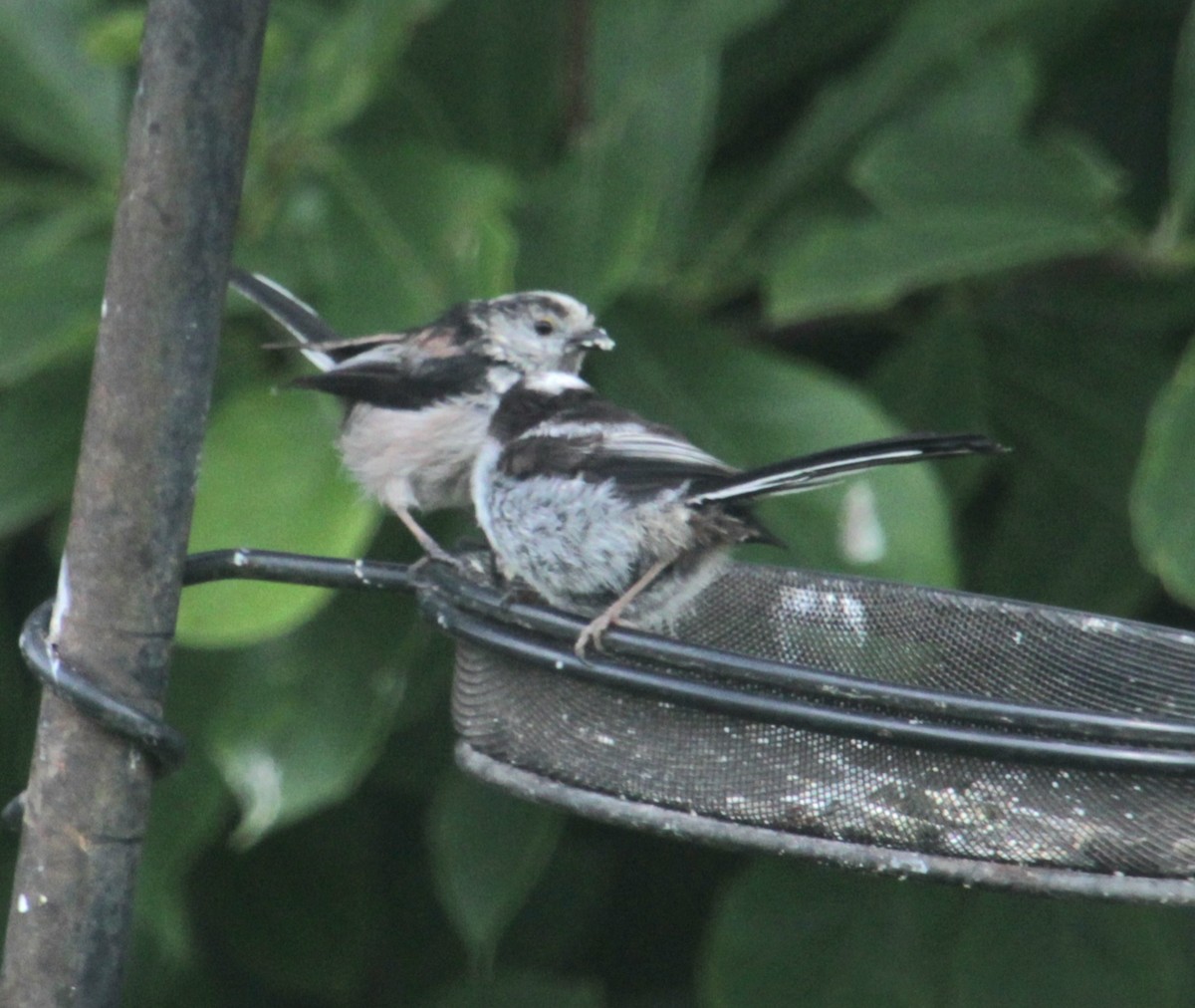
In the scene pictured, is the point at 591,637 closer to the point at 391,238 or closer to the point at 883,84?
the point at 391,238

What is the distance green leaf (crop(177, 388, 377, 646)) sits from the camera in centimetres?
284

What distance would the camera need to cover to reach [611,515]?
2.69m

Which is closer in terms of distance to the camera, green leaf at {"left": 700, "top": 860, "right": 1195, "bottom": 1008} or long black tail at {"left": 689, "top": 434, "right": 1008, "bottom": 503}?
long black tail at {"left": 689, "top": 434, "right": 1008, "bottom": 503}

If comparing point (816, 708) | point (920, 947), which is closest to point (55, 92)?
point (816, 708)

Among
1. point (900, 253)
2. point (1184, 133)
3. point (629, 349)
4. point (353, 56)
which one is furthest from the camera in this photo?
point (629, 349)

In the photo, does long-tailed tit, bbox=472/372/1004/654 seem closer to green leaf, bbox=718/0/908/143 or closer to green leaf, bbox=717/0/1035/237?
green leaf, bbox=717/0/1035/237

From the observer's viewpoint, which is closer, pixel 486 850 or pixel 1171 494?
pixel 1171 494

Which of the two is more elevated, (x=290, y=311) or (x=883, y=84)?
(x=883, y=84)

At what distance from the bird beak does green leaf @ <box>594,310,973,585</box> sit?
0.06m

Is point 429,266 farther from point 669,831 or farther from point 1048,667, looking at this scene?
point 669,831

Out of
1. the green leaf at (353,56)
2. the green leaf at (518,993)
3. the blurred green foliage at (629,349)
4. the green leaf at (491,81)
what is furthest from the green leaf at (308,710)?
the green leaf at (491,81)

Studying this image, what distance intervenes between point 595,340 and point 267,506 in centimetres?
78

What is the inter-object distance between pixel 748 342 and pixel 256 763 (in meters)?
1.35

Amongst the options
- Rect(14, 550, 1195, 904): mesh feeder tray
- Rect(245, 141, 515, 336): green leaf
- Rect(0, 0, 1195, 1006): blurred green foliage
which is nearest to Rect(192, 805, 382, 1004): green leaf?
Rect(0, 0, 1195, 1006): blurred green foliage
